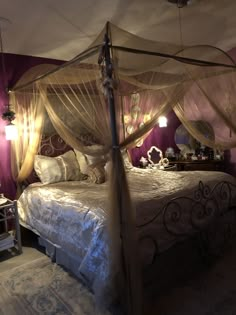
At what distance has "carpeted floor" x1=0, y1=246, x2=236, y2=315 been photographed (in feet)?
6.81

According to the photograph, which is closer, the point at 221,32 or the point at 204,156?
the point at 221,32

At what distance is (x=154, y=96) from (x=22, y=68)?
2072 mm

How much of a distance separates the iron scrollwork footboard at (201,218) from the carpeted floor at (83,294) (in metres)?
0.27

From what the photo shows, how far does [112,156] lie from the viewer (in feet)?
6.30

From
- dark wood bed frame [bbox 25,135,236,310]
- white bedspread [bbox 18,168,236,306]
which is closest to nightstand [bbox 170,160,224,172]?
white bedspread [bbox 18,168,236,306]

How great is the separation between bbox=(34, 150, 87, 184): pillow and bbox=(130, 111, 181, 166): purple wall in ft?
4.31

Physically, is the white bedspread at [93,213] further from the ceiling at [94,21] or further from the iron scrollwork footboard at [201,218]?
the ceiling at [94,21]

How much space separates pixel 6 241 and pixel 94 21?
2634 mm

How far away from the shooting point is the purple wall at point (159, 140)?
4.68 metres

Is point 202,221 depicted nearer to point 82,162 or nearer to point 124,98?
point 124,98

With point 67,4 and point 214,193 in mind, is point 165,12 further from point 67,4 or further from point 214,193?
point 214,193

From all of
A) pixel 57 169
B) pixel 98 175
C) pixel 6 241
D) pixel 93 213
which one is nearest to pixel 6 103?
pixel 57 169

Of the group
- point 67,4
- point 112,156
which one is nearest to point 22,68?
point 67,4

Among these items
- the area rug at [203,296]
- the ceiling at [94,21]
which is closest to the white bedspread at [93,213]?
the area rug at [203,296]
